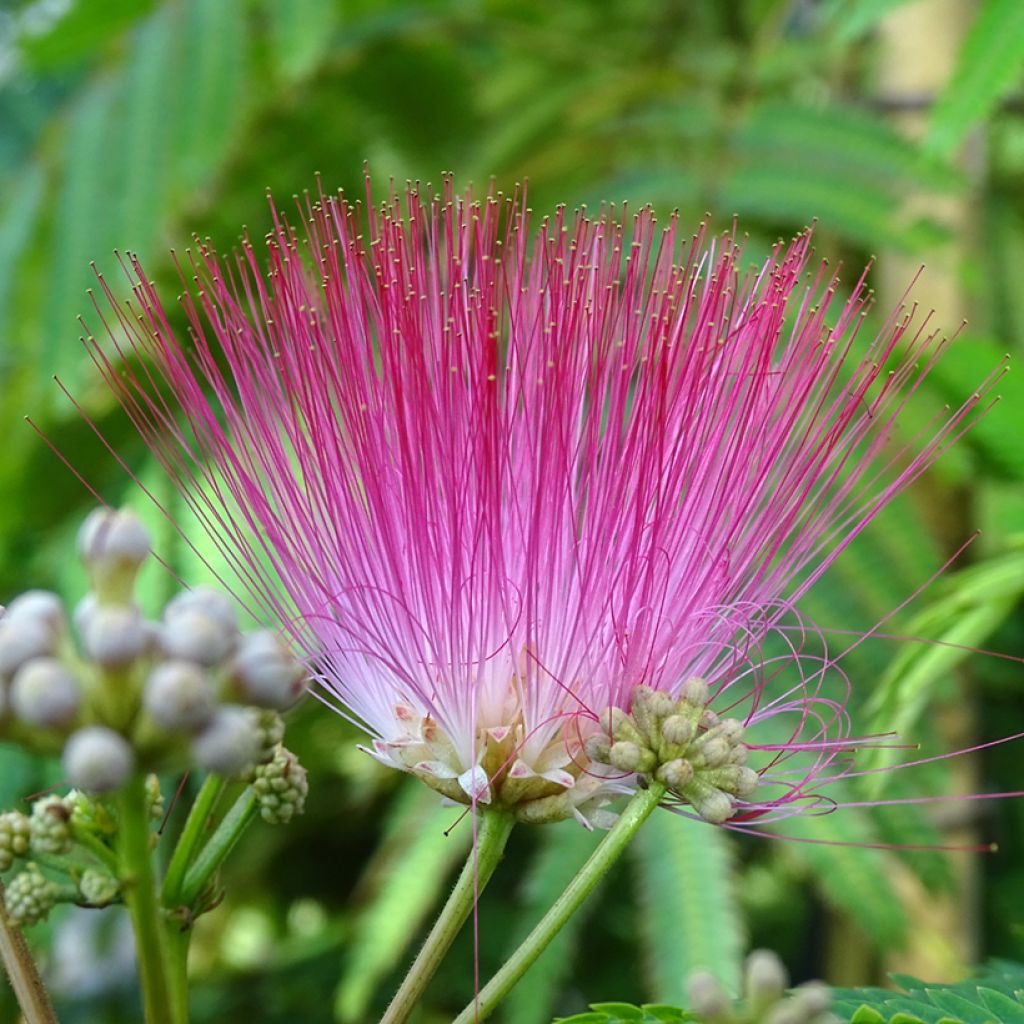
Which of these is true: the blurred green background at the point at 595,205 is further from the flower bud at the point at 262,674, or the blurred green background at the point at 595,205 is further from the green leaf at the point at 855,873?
the flower bud at the point at 262,674

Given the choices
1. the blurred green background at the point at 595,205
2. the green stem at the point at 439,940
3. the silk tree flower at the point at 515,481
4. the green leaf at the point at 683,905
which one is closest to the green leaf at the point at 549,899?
the blurred green background at the point at 595,205

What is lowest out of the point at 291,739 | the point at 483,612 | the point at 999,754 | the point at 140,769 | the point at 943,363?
the point at 999,754

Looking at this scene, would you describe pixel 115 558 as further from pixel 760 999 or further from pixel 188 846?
pixel 760 999

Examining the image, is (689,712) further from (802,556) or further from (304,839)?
(304,839)

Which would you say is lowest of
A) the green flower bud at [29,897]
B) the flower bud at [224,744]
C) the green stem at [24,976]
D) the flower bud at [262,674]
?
the green stem at [24,976]

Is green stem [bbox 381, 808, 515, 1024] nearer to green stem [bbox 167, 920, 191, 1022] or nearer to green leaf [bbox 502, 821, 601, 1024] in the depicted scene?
green stem [bbox 167, 920, 191, 1022]

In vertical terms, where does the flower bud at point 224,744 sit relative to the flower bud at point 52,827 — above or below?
above

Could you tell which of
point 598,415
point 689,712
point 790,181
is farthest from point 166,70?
point 689,712

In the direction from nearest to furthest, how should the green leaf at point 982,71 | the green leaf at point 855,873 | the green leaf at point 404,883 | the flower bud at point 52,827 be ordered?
the flower bud at point 52,827 → the green leaf at point 982,71 → the green leaf at point 855,873 → the green leaf at point 404,883
